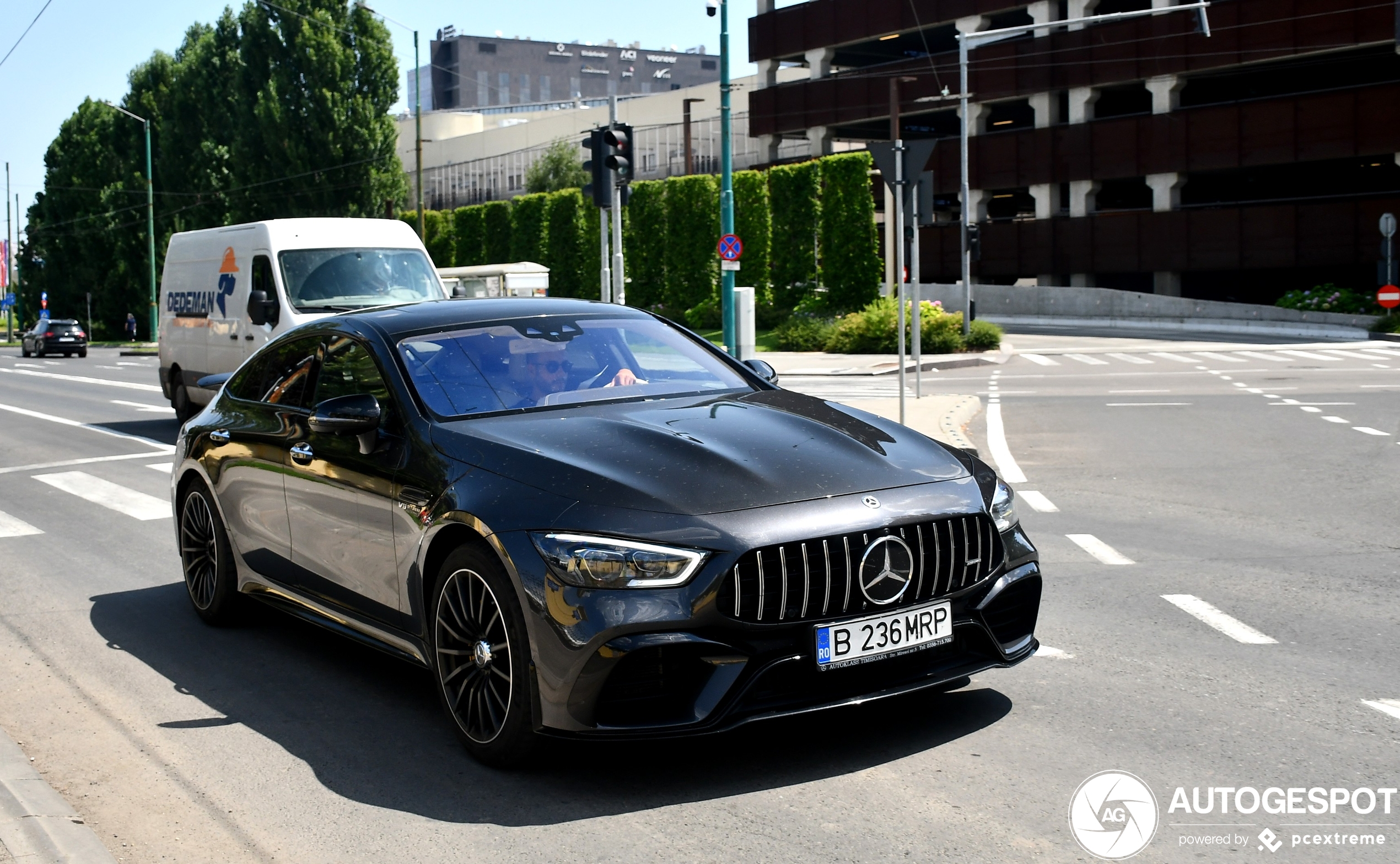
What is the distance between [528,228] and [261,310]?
135 feet

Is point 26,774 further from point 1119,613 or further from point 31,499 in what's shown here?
point 31,499

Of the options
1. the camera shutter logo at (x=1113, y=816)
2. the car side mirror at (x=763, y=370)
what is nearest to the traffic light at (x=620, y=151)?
the car side mirror at (x=763, y=370)

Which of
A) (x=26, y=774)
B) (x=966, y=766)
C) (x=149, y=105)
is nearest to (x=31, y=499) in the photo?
(x=26, y=774)

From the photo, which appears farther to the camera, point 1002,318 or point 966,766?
point 1002,318

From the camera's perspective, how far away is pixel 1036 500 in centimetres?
1083

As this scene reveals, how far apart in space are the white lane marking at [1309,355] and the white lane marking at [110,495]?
81.3ft

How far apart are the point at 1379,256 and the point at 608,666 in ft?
151

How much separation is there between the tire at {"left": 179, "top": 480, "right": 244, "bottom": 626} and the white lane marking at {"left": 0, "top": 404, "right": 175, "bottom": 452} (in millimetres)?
8342

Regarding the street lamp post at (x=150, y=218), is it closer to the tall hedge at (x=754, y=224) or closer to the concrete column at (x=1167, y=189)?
the tall hedge at (x=754, y=224)

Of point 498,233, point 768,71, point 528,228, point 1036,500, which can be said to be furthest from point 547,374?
point 768,71

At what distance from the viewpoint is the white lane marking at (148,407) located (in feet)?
71.3

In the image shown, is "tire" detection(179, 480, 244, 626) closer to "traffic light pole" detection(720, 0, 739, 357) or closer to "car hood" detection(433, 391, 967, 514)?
"car hood" detection(433, 391, 967, 514)

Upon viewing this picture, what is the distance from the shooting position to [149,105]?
7644 cm

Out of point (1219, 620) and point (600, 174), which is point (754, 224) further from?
point (1219, 620)
